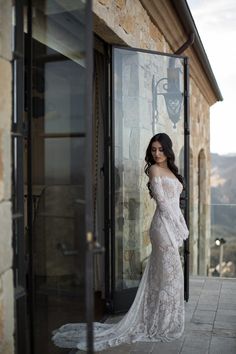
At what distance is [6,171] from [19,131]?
307 mm

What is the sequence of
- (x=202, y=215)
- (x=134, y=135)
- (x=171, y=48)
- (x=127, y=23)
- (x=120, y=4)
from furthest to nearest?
(x=202, y=215), (x=171, y=48), (x=134, y=135), (x=127, y=23), (x=120, y=4)

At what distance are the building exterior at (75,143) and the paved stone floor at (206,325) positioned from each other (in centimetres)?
47

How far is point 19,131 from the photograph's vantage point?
7.50ft

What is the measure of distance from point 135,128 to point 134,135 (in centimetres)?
7

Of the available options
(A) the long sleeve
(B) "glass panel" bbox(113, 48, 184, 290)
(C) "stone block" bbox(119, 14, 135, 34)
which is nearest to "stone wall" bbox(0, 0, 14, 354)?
(A) the long sleeve

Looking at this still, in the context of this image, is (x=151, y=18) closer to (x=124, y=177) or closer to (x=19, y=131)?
(x=124, y=177)

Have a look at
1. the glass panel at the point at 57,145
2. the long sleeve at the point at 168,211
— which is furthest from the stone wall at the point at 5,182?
the long sleeve at the point at 168,211

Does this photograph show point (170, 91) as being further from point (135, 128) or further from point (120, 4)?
point (120, 4)

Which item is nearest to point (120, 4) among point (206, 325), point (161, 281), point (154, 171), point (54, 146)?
point (154, 171)

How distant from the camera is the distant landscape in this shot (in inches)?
322

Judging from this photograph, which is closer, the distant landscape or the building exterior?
the building exterior

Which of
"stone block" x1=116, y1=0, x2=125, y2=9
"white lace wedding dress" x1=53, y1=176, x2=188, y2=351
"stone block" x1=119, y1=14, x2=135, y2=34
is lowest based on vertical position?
"white lace wedding dress" x1=53, y1=176, x2=188, y2=351

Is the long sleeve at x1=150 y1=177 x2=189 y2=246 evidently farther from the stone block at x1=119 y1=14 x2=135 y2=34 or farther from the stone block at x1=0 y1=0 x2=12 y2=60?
the stone block at x1=0 y1=0 x2=12 y2=60

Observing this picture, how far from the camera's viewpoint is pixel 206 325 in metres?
3.63
